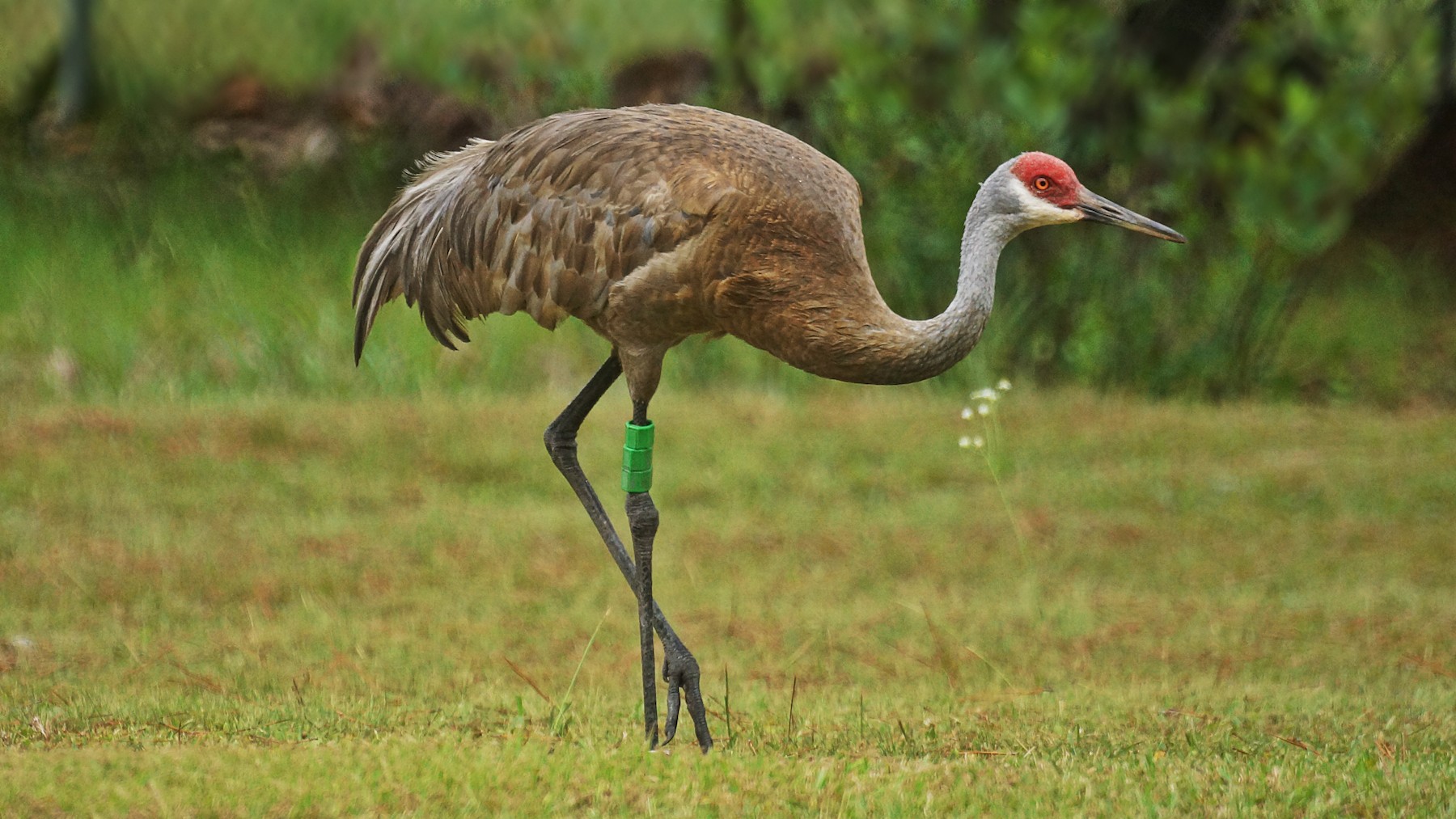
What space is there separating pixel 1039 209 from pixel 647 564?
54.0 inches

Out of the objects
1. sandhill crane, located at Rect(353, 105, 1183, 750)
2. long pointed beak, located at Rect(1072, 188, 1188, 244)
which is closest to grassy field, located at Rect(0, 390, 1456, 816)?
sandhill crane, located at Rect(353, 105, 1183, 750)

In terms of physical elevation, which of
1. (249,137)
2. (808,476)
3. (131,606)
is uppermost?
(249,137)

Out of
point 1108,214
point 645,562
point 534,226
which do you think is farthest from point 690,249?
point 1108,214

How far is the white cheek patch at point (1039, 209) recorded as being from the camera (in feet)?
15.0

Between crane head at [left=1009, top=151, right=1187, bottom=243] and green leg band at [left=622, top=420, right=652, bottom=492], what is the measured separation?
114cm

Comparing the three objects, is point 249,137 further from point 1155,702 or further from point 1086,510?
point 1155,702

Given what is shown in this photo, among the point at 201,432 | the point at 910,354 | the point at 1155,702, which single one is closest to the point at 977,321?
the point at 910,354

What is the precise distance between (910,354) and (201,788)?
194 centimetres

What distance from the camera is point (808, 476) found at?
24.8 feet

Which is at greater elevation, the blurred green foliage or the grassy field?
the blurred green foliage

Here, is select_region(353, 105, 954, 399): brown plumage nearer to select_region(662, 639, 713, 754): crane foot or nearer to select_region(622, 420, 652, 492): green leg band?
select_region(622, 420, 652, 492): green leg band

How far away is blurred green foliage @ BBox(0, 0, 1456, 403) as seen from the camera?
862cm

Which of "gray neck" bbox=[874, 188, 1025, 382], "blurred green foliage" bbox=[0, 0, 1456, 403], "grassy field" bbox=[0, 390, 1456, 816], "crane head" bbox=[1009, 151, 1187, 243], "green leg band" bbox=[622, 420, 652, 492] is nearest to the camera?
"grassy field" bbox=[0, 390, 1456, 816]

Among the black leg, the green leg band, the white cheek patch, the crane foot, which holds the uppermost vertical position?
the white cheek patch
